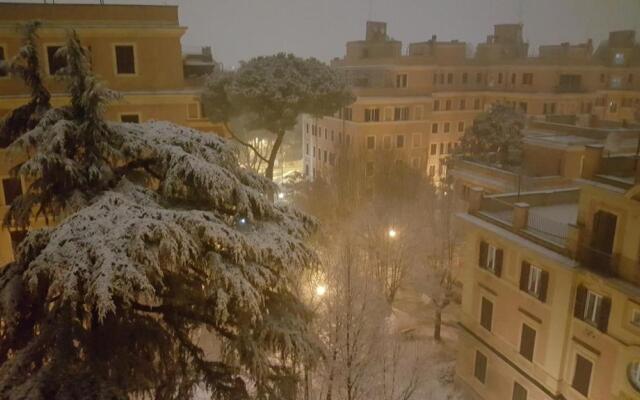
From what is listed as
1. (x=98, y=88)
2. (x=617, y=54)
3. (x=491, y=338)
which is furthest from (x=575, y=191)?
Answer: (x=617, y=54)

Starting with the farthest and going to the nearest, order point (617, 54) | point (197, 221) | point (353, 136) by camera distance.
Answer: point (617, 54) → point (353, 136) → point (197, 221)

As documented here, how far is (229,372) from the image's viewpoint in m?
7.02

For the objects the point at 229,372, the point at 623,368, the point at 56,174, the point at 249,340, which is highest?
the point at 56,174

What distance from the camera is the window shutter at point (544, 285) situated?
12820 mm

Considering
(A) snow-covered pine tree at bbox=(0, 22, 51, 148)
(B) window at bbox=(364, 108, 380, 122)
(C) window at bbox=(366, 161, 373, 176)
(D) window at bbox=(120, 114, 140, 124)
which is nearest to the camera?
(A) snow-covered pine tree at bbox=(0, 22, 51, 148)

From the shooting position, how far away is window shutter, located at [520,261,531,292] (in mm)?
13438

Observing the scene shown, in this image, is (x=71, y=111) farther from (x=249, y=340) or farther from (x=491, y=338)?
(x=491, y=338)

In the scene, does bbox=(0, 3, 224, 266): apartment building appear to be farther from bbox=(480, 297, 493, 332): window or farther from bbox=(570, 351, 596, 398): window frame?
bbox=(570, 351, 596, 398): window frame

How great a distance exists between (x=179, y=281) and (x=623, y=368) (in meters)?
10.2

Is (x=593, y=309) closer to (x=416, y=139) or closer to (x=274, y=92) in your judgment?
(x=274, y=92)

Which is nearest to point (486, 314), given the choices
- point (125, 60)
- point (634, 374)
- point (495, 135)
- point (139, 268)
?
point (634, 374)

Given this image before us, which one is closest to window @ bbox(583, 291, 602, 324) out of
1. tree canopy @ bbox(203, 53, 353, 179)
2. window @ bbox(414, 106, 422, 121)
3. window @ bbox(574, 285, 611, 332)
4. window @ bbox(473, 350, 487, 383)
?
window @ bbox(574, 285, 611, 332)

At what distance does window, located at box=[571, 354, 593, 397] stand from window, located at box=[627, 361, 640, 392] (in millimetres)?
1090

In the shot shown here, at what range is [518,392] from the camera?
14094mm
